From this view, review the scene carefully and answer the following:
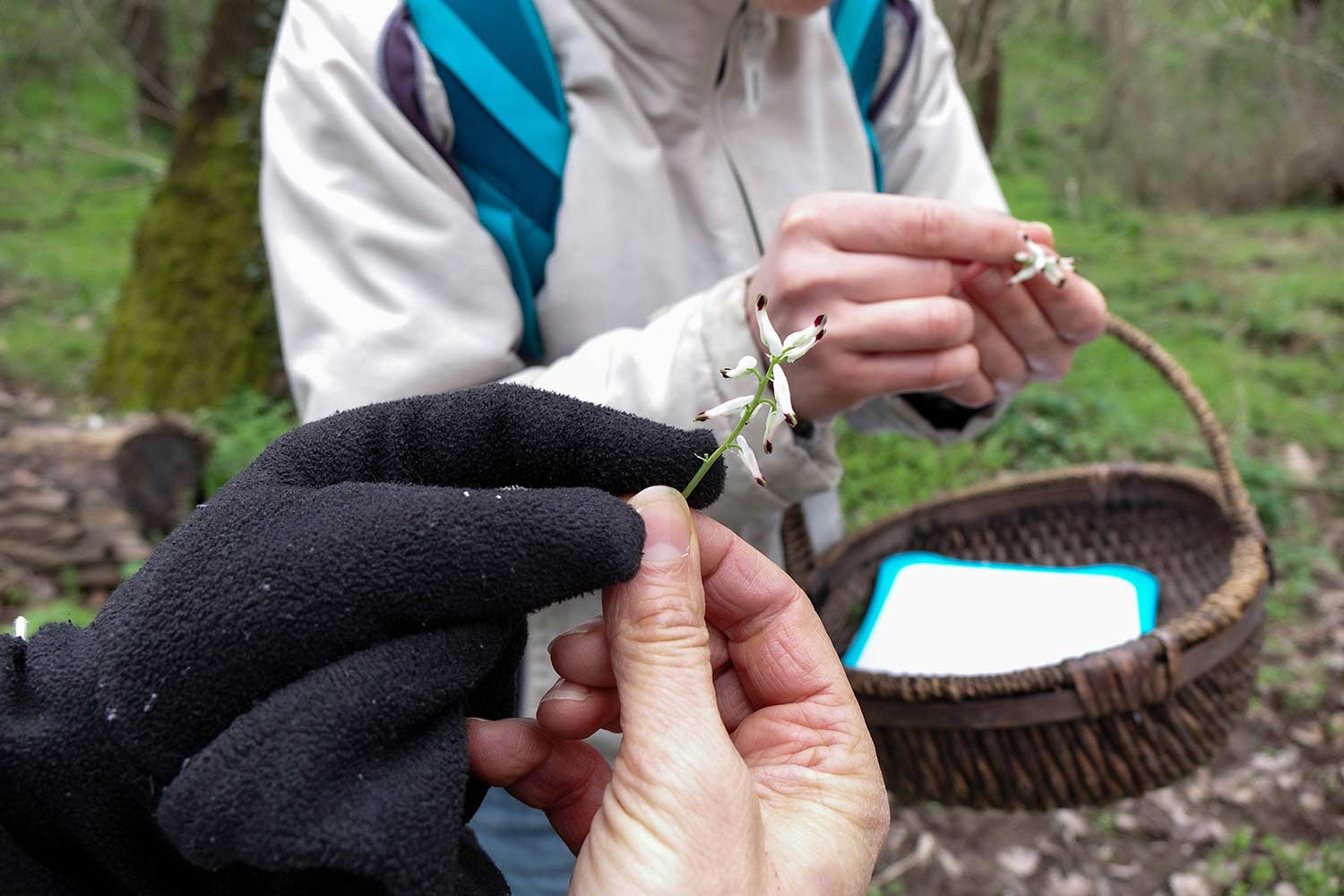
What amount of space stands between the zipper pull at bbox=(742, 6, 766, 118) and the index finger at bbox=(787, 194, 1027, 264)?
34 cm

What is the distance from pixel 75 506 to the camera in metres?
3.22

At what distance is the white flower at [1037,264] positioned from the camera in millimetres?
1374

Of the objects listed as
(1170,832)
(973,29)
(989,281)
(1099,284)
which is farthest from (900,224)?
(1099,284)

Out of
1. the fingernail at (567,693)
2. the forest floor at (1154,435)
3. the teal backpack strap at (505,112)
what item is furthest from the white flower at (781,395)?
the forest floor at (1154,435)

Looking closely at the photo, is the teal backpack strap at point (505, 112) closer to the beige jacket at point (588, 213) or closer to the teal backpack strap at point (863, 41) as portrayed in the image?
the beige jacket at point (588, 213)

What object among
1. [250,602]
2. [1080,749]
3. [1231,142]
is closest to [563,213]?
[250,602]

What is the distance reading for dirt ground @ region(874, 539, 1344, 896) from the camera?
8.07 feet

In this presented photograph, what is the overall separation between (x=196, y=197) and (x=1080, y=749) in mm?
4097

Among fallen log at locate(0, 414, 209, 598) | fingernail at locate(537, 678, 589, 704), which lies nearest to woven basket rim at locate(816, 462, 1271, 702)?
fingernail at locate(537, 678, 589, 704)

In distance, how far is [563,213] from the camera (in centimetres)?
139

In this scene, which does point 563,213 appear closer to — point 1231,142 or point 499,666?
point 499,666

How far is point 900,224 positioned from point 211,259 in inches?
145

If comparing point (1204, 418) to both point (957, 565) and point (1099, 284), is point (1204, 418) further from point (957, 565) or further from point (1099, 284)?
point (1099, 284)

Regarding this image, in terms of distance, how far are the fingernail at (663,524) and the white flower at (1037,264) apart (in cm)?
77
